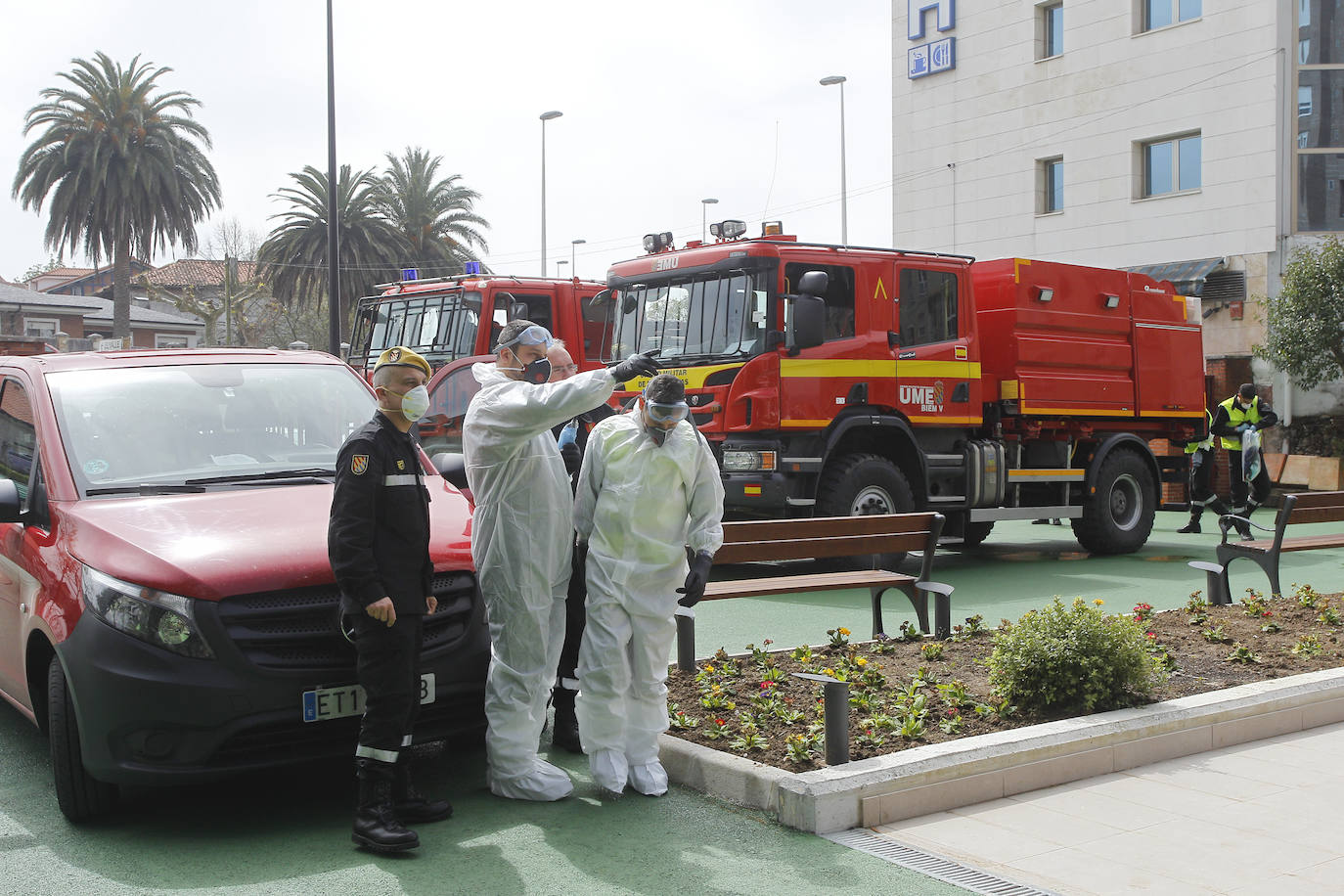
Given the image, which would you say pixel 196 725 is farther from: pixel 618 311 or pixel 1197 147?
pixel 1197 147

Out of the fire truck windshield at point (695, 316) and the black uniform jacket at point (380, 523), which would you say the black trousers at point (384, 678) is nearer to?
the black uniform jacket at point (380, 523)

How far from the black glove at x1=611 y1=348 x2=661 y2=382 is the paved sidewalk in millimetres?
1845

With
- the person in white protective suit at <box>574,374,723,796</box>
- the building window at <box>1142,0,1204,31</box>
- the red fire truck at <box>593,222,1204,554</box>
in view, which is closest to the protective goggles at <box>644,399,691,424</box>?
the person in white protective suit at <box>574,374,723,796</box>

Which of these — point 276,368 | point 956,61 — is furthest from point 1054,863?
point 956,61

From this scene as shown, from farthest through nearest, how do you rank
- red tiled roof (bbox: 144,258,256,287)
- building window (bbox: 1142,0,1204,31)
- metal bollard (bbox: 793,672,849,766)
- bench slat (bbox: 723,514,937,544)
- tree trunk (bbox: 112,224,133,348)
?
red tiled roof (bbox: 144,258,256,287), tree trunk (bbox: 112,224,133,348), building window (bbox: 1142,0,1204,31), bench slat (bbox: 723,514,937,544), metal bollard (bbox: 793,672,849,766)

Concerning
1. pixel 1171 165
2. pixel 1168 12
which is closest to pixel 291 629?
pixel 1171 165

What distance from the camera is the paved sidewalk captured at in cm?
405

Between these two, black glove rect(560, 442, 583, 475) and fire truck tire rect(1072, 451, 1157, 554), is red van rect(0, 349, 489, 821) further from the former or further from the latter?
fire truck tire rect(1072, 451, 1157, 554)

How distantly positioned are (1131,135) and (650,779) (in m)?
23.5

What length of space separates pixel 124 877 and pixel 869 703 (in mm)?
3037

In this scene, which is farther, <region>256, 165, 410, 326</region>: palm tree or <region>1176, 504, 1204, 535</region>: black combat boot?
<region>256, 165, 410, 326</region>: palm tree

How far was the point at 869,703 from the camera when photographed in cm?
560

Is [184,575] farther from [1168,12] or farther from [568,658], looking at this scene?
[1168,12]

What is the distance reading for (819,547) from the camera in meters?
7.54
